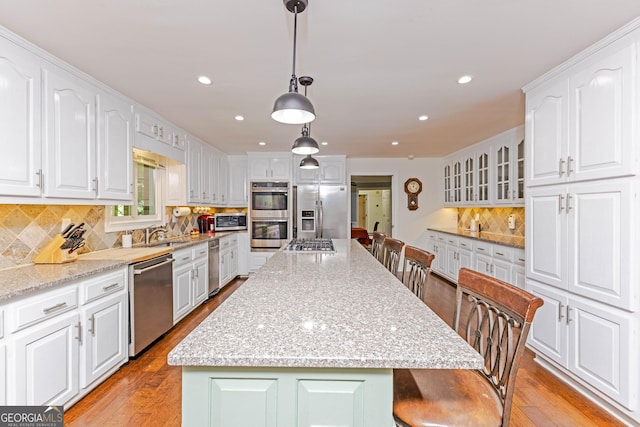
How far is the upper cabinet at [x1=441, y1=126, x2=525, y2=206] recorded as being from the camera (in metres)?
3.76

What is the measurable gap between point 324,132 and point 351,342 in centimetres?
336

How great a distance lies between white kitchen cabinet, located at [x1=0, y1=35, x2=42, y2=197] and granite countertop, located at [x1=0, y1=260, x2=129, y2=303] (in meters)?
0.50

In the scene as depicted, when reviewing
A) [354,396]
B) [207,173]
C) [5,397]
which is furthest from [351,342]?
[207,173]

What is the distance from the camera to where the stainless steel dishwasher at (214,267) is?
4.08m

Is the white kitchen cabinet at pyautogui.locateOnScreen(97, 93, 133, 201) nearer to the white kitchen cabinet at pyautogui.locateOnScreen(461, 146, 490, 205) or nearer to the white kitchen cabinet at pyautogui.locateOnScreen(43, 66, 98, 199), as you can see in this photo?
the white kitchen cabinet at pyautogui.locateOnScreen(43, 66, 98, 199)

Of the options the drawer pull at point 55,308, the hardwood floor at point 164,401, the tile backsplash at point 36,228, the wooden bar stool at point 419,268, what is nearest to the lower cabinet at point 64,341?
the drawer pull at point 55,308

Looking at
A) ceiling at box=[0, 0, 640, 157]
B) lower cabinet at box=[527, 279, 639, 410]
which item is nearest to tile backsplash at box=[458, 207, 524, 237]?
ceiling at box=[0, 0, 640, 157]

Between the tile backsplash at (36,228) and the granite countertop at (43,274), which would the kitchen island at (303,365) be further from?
the tile backsplash at (36,228)

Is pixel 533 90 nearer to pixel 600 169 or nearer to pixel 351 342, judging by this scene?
pixel 600 169

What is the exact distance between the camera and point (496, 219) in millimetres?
4645

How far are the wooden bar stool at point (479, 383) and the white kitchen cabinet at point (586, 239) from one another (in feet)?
4.13

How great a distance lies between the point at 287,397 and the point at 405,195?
Result: 17.7 feet

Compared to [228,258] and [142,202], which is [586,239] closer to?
[142,202]

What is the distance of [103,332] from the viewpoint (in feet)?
6.93
